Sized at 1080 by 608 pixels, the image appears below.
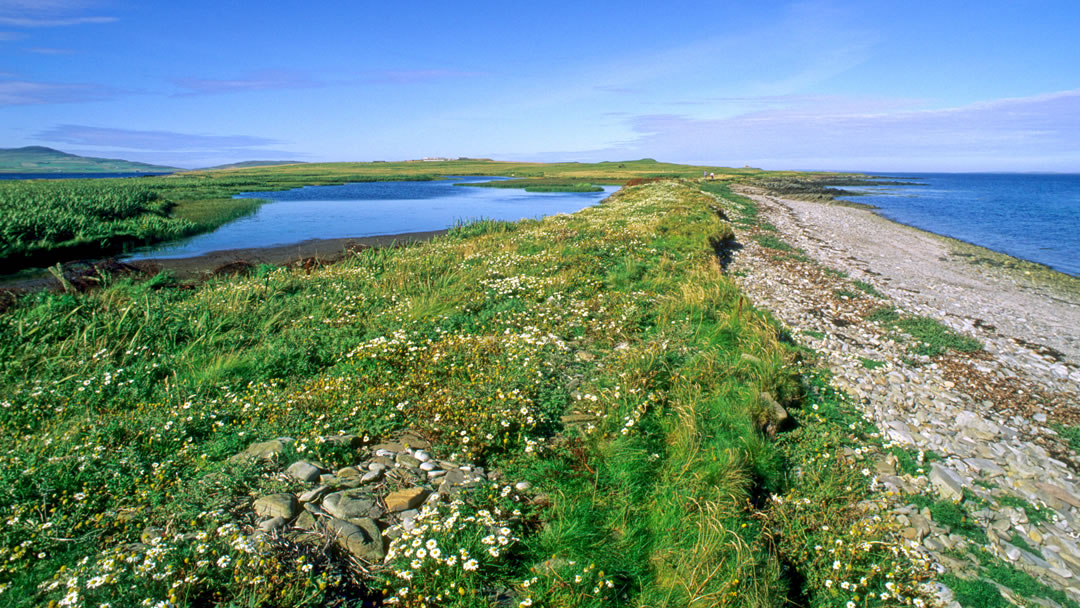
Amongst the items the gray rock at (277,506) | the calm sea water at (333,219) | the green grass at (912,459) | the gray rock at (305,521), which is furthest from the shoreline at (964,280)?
the calm sea water at (333,219)

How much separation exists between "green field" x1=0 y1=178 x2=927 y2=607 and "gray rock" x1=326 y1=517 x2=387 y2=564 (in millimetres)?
137

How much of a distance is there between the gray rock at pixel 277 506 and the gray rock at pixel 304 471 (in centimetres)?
38

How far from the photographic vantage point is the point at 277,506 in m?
4.93

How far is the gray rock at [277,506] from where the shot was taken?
16.0 ft

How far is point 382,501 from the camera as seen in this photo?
5.26 meters

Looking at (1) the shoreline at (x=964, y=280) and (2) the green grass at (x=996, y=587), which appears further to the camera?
(1) the shoreline at (x=964, y=280)

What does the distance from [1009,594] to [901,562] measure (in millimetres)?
926

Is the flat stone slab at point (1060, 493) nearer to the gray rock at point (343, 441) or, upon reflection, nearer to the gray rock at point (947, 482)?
the gray rock at point (947, 482)

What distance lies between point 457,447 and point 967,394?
29.8 feet

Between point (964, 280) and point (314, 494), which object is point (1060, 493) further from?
point (964, 280)

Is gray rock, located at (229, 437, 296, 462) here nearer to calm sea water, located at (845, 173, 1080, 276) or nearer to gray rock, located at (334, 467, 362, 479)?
gray rock, located at (334, 467, 362, 479)

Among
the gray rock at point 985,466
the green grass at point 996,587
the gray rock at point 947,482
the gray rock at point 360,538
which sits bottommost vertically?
the green grass at point 996,587

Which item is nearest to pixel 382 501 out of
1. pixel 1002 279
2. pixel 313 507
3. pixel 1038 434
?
pixel 313 507

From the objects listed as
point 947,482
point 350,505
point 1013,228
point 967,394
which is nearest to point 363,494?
point 350,505
